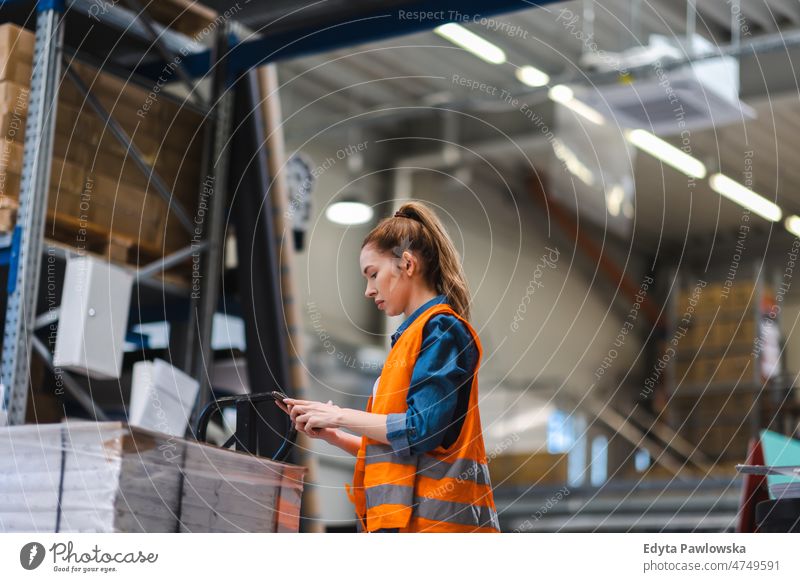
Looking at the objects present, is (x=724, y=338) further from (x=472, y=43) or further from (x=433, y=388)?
(x=433, y=388)

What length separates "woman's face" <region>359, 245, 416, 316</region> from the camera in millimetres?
2803

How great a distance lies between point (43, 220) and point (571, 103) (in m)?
9.04

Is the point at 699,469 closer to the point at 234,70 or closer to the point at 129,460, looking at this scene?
the point at 234,70

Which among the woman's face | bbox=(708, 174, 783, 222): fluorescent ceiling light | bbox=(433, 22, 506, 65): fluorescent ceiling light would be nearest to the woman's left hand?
the woman's face

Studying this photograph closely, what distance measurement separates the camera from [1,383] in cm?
420

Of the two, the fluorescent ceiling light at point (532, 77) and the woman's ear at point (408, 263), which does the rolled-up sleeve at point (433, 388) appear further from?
the fluorescent ceiling light at point (532, 77)

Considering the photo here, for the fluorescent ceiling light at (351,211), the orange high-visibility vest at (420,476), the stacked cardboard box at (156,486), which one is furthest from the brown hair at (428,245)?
the fluorescent ceiling light at (351,211)

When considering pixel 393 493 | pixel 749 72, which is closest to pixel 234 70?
pixel 393 493

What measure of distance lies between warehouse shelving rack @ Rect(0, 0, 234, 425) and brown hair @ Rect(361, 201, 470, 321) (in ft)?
5.00

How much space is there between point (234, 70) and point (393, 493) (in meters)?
2.87

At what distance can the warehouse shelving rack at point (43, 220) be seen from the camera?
4.18 metres

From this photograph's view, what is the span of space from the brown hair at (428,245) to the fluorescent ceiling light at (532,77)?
944cm

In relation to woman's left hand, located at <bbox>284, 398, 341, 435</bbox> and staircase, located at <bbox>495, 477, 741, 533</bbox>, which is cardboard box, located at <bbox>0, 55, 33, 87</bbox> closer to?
woman's left hand, located at <bbox>284, 398, 341, 435</bbox>

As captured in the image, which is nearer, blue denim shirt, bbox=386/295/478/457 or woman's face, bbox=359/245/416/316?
blue denim shirt, bbox=386/295/478/457
